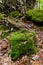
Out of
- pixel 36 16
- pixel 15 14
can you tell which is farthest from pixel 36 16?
pixel 15 14

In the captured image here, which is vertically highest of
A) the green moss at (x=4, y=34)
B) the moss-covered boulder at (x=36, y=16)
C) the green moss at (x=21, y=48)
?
the green moss at (x=21, y=48)

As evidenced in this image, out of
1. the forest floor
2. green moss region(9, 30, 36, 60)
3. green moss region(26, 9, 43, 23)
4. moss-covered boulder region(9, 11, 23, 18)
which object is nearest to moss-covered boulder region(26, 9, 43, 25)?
green moss region(26, 9, 43, 23)

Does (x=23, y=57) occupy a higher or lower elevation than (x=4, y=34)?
higher

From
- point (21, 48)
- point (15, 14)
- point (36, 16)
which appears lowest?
point (15, 14)

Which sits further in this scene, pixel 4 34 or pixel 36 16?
pixel 36 16

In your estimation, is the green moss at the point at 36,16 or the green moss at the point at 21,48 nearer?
the green moss at the point at 21,48

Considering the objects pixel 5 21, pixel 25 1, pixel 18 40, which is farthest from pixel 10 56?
pixel 25 1

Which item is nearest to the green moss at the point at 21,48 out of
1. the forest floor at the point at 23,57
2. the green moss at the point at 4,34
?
the forest floor at the point at 23,57

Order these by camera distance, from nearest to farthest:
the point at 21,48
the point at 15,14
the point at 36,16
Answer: the point at 21,48, the point at 36,16, the point at 15,14

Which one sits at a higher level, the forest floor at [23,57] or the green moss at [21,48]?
the green moss at [21,48]

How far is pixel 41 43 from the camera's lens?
5.79 m

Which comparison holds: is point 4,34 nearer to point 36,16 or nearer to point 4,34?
point 4,34

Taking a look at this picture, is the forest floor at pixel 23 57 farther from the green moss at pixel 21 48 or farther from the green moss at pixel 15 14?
the green moss at pixel 15 14

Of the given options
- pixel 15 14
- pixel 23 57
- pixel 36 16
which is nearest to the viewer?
pixel 23 57
